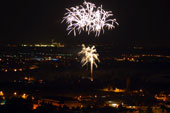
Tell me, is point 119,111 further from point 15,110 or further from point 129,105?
point 15,110

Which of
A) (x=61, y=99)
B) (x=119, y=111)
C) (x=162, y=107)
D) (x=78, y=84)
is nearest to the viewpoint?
(x=119, y=111)

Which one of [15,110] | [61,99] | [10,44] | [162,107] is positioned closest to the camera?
[15,110]

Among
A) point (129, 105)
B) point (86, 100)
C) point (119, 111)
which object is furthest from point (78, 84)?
point (119, 111)

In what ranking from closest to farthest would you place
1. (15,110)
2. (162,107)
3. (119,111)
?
(15,110) → (119,111) → (162,107)

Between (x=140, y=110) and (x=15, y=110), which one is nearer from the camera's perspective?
(x=15, y=110)

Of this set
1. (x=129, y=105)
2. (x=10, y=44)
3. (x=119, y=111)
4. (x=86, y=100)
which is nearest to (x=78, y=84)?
(x=86, y=100)

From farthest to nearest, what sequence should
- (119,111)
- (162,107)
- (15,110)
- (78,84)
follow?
(78,84)
(162,107)
(119,111)
(15,110)

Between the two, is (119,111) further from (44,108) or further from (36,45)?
(36,45)

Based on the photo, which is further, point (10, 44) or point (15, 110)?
point (10, 44)
